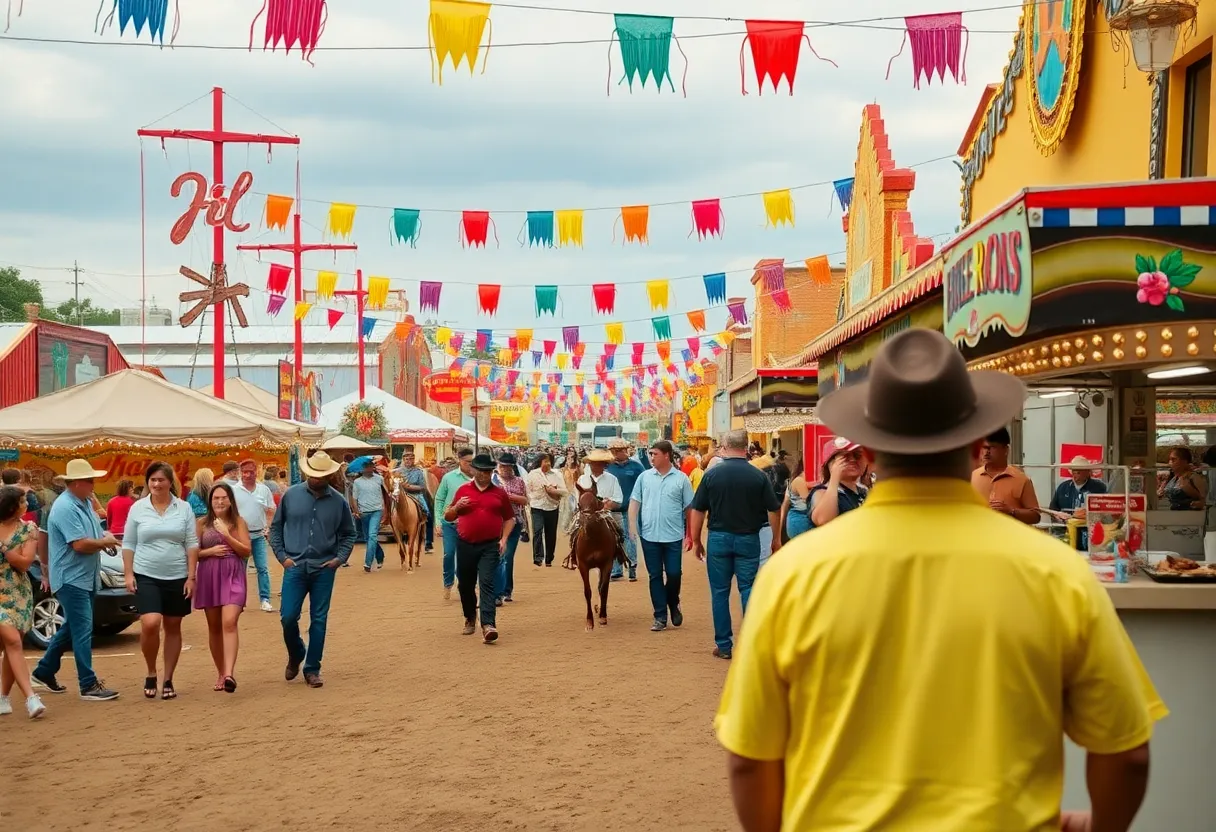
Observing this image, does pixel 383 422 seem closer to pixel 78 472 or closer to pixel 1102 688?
pixel 78 472

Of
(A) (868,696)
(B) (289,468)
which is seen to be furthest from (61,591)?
(B) (289,468)

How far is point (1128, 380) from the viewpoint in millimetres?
11938

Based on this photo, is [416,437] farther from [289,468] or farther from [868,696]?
[868,696]

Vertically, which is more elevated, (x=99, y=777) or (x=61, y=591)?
(x=61, y=591)

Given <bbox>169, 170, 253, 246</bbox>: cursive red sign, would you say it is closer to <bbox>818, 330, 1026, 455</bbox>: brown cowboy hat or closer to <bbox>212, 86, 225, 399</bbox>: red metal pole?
<bbox>212, 86, 225, 399</bbox>: red metal pole

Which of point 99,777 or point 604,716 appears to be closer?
point 99,777

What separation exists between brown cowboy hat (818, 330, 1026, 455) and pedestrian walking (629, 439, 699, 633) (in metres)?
10.2

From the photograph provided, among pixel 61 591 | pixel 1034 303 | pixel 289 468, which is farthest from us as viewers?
pixel 289 468

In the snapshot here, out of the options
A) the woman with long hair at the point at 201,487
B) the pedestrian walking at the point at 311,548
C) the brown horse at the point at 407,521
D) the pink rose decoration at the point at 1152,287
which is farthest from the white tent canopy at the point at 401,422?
the pink rose decoration at the point at 1152,287

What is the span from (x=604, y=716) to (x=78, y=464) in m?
4.51

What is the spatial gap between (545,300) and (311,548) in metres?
18.1

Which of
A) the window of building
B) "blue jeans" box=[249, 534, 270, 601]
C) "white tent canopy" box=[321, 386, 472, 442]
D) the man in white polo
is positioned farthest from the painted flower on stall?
"white tent canopy" box=[321, 386, 472, 442]

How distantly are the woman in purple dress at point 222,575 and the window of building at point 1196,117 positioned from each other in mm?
8268

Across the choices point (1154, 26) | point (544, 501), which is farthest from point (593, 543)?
point (1154, 26)
